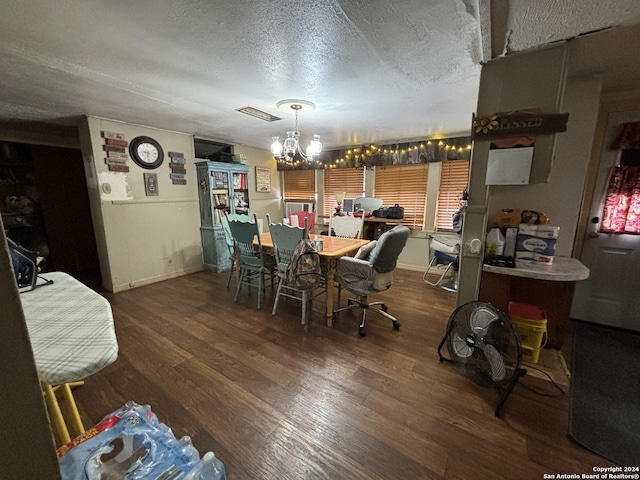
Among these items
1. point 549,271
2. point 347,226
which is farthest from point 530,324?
point 347,226

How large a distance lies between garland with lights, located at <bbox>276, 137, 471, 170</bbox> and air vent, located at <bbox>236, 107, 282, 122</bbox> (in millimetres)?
964

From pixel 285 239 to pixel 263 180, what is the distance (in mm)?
3081

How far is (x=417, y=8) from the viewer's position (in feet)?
4.05

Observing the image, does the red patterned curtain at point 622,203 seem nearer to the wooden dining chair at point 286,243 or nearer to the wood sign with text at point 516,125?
the wood sign with text at point 516,125

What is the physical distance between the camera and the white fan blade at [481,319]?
1.54 metres

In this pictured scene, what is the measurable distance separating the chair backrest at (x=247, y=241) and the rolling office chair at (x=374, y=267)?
3.11 feet

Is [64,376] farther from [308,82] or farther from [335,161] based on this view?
[335,161]

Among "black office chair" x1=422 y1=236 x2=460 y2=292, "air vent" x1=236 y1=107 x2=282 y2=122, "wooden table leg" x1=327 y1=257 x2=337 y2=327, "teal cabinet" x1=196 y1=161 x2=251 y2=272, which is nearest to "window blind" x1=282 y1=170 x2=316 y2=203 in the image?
"teal cabinet" x1=196 y1=161 x2=251 y2=272

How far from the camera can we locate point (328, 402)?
1.61 meters

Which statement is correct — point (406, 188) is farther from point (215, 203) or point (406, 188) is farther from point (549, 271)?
point (215, 203)

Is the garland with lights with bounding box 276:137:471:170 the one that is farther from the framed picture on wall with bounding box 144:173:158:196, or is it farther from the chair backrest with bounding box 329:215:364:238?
the framed picture on wall with bounding box 144:173:158:196

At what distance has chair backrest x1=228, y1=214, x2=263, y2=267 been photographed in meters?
2.70

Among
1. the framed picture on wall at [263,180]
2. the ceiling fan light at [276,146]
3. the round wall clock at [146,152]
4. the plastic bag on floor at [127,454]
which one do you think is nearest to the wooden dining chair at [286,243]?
the ceiling fan light at [276,146]

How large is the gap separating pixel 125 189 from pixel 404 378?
3836 mm
